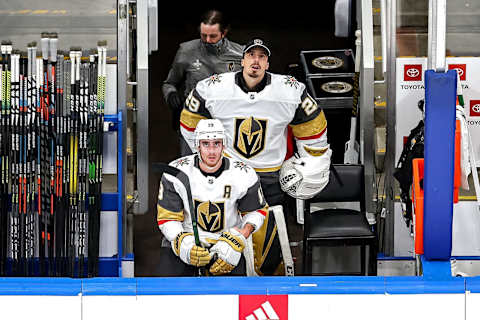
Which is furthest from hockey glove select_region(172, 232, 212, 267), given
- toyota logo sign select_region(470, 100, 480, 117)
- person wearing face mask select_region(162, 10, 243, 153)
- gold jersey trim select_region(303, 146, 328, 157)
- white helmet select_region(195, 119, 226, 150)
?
toyota logo sign select_region(470, 100, 480, 117)

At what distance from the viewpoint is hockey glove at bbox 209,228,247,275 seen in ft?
22.3

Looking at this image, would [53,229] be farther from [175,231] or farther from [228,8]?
[228,8]

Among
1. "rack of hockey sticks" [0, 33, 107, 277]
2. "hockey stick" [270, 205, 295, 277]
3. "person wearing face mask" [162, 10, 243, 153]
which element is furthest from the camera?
"person wearing face mask" [162, 10, 243, 153]

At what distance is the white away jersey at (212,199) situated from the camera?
693cm

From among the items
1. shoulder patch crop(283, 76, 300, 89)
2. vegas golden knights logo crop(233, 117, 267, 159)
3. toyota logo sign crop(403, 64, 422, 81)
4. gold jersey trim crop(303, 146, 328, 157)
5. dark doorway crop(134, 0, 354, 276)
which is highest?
dark doorway crop(134, 0, 354, 276)

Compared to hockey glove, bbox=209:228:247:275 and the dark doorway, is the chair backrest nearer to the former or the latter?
hockey glove, bbox=209:228:247:275

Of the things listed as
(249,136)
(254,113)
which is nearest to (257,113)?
(254,113)

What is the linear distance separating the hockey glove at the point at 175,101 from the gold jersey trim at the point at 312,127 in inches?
43.1

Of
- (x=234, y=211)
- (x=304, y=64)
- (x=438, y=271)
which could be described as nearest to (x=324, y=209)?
(x=234, y=211)

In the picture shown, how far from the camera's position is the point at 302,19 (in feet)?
49.8

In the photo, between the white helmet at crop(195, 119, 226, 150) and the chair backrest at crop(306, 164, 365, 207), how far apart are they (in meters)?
1.15

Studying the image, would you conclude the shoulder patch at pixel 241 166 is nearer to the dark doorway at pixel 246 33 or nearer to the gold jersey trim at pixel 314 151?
the gold jersey trim at pixel 314 151

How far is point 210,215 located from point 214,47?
1.90 meters

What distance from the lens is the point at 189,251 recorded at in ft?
22.3
